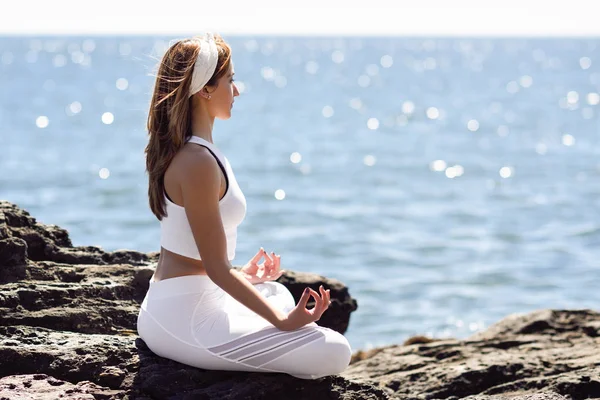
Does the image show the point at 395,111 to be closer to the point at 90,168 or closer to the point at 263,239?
the point at 90,168

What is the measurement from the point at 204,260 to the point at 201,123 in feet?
2.18

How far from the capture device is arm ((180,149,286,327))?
4121mm

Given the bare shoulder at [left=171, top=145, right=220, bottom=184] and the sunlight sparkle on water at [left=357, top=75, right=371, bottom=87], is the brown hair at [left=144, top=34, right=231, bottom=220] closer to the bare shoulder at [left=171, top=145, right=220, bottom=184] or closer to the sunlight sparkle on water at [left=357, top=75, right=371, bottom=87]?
the bare shoulder at [left=171, top=145, right=220, bottom=184]

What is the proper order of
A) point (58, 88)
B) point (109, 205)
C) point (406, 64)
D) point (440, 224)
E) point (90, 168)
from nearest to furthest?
1. point (440, 224)
2. point (109, 205)
3. point (90, 168)
4. point (58, 88)
5. point (406, 64)

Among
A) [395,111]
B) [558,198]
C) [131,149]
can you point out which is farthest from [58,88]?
[558,198]

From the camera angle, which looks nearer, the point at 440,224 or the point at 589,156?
the point at 440,224

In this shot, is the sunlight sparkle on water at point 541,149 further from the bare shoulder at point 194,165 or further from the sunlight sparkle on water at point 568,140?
the bare shoulder at point 194,165

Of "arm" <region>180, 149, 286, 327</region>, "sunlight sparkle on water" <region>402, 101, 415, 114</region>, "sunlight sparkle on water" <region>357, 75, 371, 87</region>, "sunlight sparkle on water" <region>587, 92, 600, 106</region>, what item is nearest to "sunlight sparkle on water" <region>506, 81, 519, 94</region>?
"sunlight sparkle on water" <region>587, 92, 600, 106</region>

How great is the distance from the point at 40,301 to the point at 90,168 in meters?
19.6

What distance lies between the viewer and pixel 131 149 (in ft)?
93.2

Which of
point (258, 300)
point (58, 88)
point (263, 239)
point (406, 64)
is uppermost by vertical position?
point (406, 64)

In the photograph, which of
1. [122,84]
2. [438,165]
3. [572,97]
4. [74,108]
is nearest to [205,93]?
[438,165]

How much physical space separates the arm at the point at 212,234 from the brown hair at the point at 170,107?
0.20 metres

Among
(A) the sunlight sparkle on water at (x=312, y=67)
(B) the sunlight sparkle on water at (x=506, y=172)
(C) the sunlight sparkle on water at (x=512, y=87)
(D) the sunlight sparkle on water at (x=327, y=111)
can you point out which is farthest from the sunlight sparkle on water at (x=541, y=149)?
(A) the sunlight sparkle on water at (x=312, y=67)
